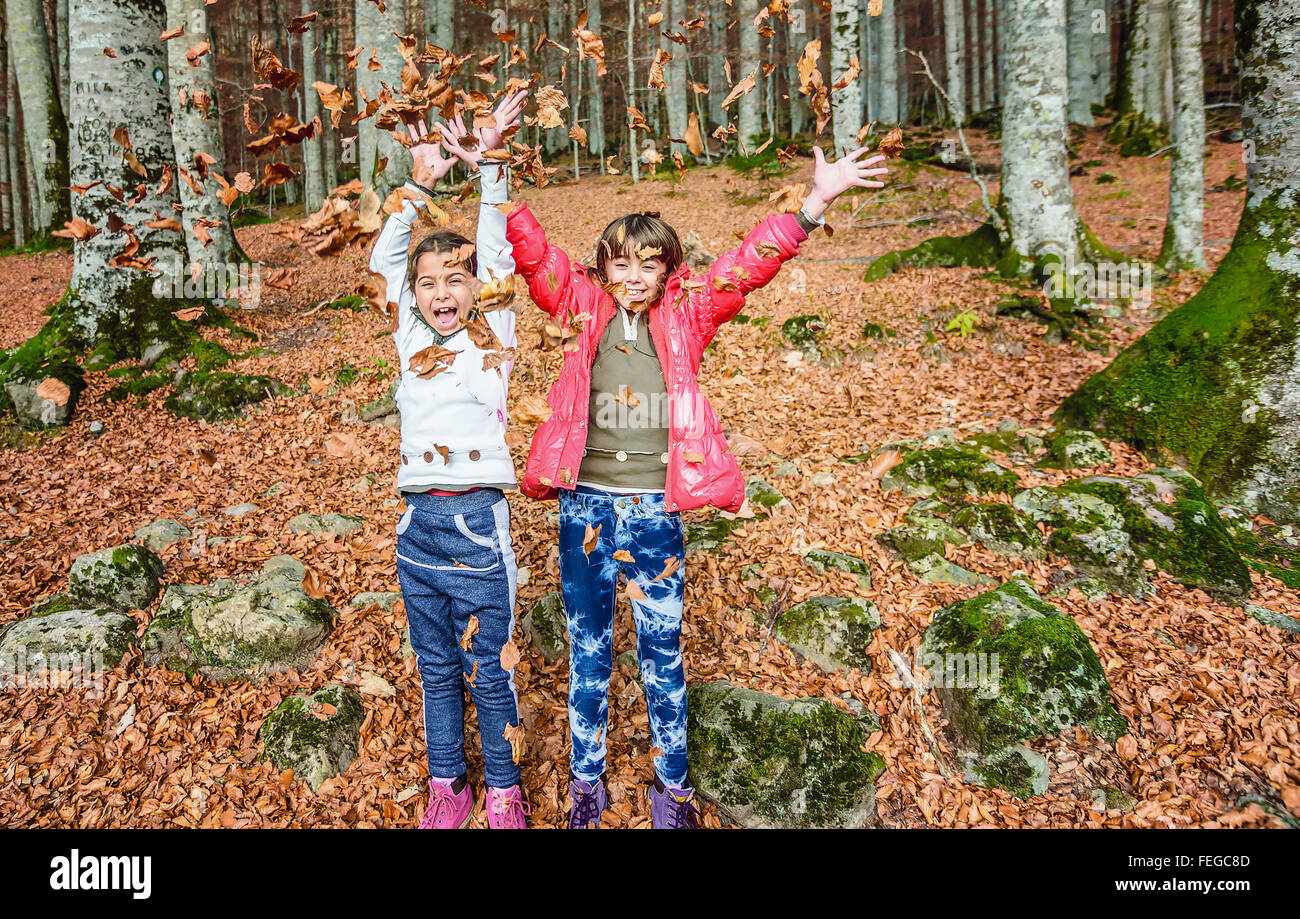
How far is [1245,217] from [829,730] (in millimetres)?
4680

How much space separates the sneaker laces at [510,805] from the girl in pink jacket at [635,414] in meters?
0.52

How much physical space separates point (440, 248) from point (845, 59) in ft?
39.7

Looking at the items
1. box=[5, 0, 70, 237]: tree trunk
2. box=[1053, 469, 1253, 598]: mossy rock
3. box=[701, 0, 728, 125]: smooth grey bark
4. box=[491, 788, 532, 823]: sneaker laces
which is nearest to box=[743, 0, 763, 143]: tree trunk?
box=[701, 0, 728, 125]: smooth grey bark

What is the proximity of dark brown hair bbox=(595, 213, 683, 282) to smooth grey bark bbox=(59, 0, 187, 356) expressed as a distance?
6.45 m

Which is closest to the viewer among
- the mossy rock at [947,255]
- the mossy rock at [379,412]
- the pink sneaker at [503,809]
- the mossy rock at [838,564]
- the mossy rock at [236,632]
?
the pink sneaker at [503,809]

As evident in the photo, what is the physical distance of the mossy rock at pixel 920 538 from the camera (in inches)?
166

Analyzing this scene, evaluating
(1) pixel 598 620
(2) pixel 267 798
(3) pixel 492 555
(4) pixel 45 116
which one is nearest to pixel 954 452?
(1) pixel 598 620

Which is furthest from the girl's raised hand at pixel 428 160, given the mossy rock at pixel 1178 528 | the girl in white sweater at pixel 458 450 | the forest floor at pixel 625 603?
the mossy rock at pixel 1178 528

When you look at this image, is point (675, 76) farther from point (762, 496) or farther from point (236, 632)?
point (236, 632)

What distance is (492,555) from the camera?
8.41ft

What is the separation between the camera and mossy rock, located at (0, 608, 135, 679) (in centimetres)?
333

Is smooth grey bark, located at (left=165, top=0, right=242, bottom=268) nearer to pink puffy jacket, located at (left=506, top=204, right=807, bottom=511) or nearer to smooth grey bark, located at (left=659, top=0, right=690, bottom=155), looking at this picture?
pink puffy jacket, located at (left=506, top=204, right=807, bottom=511)

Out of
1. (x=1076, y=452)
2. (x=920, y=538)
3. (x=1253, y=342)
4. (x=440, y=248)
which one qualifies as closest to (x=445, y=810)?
(x=440, y=248)

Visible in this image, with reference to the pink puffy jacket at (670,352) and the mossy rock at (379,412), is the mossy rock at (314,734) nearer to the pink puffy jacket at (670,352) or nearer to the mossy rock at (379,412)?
the pink puffy jacket at (670,352)
